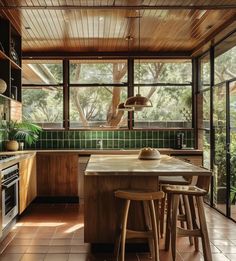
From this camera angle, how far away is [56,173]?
20.4 ft

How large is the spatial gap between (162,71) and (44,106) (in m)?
2.49

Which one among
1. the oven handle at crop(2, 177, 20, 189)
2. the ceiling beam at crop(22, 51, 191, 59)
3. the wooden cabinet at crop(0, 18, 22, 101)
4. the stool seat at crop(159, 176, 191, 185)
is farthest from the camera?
the ceiling beam at crop(22, 51, 191, 59)

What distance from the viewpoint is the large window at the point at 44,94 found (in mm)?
6840

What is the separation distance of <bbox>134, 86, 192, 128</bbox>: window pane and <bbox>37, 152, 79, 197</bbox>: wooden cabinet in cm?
160

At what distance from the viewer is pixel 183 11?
4.46 m

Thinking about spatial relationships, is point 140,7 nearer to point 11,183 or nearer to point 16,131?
point 11,183

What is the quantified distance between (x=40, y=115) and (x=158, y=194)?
14.2ft

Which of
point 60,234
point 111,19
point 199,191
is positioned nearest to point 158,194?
point 199,191

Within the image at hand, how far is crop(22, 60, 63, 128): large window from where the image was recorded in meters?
6.84

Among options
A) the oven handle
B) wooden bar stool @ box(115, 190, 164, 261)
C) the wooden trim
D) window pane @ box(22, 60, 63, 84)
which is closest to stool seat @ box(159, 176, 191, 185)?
wooden bar stool @ box(115, 190, 164, 261)

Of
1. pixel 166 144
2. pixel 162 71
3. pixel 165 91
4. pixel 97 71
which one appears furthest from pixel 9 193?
pixel 162 71

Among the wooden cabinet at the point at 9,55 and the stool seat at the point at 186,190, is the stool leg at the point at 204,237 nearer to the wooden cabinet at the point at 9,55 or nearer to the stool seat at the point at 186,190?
the stool seat at the point at 186,190

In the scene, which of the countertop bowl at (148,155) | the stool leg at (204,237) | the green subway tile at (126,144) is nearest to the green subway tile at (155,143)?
the green subway tile at (126,144)

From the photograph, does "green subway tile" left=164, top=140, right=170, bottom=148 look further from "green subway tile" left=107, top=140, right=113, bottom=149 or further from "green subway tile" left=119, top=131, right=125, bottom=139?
"green subway tile" left=107, top=140, right=113, bottom=149
